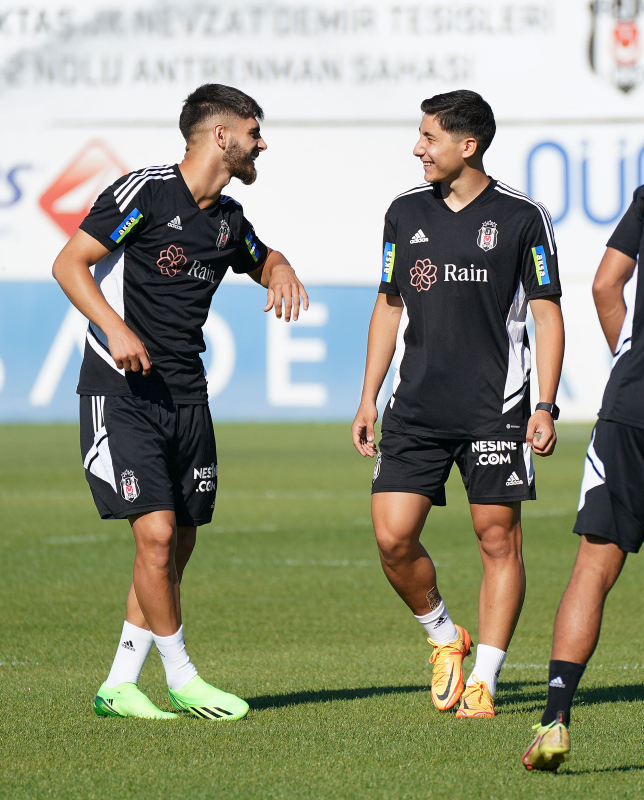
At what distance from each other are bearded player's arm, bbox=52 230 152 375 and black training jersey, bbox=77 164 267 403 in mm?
76

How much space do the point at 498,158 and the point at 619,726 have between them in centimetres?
1889

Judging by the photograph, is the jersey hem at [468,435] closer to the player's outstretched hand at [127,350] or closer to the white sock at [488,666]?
the white sock at [488,666]

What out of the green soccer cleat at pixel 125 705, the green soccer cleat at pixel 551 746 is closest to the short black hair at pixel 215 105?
the green soccer cleat at pixel 125 705

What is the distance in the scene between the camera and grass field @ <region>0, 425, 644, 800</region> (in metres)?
4.04

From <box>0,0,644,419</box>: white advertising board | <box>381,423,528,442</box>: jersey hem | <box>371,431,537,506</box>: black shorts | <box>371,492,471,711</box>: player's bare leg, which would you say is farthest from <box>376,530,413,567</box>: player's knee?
<box>0,0,644,419</box>: white advertising board

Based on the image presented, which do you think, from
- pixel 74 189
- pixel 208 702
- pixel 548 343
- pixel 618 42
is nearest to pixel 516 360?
pixel 548 343

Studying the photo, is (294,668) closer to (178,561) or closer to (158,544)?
(178,561)

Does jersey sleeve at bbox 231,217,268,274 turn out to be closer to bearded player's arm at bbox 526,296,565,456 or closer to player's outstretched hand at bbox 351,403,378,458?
player's outstretched hand at bbox 351,403,378,458

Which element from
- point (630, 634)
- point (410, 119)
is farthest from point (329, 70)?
point (630, 634)

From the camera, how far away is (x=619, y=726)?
4723 millimetres

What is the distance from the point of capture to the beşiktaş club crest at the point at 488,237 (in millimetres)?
5062

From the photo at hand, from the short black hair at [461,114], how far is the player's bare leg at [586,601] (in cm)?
185

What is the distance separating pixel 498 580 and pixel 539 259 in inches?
49.5

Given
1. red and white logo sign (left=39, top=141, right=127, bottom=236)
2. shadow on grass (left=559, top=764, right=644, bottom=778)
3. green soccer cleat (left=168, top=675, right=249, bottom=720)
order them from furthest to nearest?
red and white logo sign (left=39, top=141, right=127, bottom=236)
green soccer cleat (left=168, top=675, right=249, bottom=720)
shadow on grass (left=559, top=764, right=644, bottom=778)
